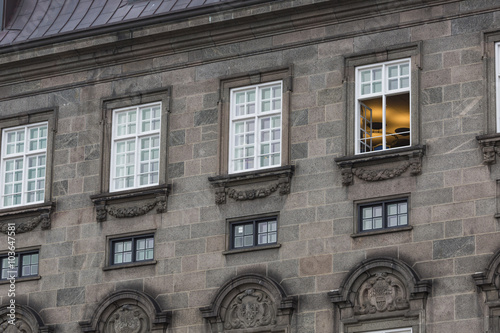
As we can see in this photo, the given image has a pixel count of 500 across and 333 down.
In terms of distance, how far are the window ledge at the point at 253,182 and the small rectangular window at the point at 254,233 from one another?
57cm

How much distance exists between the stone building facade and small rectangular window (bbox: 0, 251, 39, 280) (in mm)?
37

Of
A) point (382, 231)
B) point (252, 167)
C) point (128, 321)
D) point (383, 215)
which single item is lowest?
point (128, 321)

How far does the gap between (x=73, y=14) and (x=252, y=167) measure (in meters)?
7.17

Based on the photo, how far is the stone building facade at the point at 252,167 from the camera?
3659cm

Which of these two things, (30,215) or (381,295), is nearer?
(381,295)

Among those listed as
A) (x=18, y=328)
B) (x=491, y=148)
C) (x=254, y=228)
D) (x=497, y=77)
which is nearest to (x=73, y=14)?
(x=18, y=328)

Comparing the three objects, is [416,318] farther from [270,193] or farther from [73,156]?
[73,156]

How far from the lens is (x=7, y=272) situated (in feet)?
136

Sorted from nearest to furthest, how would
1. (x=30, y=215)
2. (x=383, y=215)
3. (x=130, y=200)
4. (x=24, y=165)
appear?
1. (x=383, y=215)
2. (x=130, y=200)
3. (x=30, y=215)
4. (x=24, y=165)

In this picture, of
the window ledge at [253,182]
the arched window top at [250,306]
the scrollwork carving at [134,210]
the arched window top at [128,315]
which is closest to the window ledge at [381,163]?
the window ledge at [253,182]

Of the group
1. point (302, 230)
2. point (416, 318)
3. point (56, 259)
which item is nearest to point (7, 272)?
point (56, 259)

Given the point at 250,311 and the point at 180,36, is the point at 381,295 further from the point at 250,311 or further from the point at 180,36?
the point at 180,36

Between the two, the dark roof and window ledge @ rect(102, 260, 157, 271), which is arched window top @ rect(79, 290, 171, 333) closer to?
window ledge @ rect(102, 260, 157, 271)

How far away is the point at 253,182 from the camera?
38812 mm
